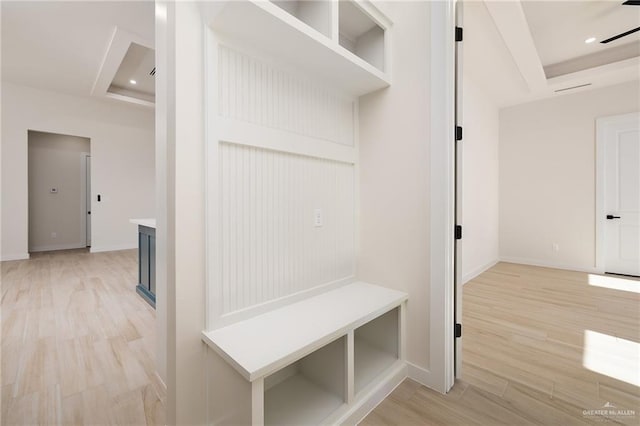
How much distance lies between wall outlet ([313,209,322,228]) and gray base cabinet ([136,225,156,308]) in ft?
Answer: 6.57

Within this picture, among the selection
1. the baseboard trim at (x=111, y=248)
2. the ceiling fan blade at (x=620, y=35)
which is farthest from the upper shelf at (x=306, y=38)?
the baseboard trim at (x=111, y=248)

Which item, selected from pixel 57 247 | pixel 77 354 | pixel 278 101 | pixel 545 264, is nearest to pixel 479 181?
pixel 545 264

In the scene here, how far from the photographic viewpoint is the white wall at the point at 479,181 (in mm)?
3879

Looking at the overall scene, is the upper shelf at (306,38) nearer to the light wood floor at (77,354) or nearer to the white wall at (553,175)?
the light wood floor at (77,354)

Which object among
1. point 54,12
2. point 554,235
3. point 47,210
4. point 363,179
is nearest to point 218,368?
point 363,179

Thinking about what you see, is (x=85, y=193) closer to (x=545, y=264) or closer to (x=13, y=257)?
(x=13, y=257)

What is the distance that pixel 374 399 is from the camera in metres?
1.53

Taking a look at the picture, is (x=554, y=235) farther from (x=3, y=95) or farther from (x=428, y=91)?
(x=3, y=95)

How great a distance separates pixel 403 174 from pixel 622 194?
14.8 ft

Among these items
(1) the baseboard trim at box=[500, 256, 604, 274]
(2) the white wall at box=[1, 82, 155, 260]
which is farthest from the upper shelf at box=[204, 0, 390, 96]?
(2) the white wall at box=[1, 82, 155, 260]

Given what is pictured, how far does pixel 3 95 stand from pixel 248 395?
7049 millimetres

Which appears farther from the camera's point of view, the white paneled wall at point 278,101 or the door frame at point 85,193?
the door frame at point 85,193

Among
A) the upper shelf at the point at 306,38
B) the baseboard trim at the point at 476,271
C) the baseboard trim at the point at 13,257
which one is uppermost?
the upper shelf at the point at 306,38

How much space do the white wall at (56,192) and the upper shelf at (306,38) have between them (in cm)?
699
